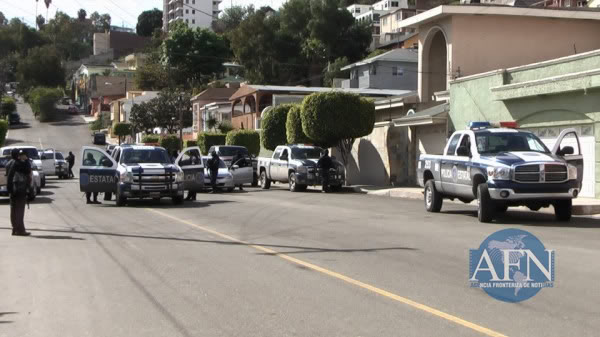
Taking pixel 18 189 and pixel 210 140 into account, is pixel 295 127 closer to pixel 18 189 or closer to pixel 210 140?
pixel 210 140

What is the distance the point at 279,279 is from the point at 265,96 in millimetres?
51934

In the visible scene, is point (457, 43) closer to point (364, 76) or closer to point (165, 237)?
point (165, 237)

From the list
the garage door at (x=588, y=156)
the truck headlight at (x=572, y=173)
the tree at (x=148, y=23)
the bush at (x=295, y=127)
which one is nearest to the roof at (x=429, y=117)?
the bush at (x=295, y=127)

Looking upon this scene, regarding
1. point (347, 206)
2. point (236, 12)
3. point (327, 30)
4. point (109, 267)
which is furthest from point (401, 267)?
point (236, 12)

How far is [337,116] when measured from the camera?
113 feet

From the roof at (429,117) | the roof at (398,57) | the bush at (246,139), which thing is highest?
the roof at (398,57)

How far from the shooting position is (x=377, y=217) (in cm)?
1905

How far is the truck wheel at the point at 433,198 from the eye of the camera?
20078 mm

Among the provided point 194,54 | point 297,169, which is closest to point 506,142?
point 297,169

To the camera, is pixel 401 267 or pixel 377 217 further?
pixel 377 217

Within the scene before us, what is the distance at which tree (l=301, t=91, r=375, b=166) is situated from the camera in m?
34.5

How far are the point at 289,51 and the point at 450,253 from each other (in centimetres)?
7924

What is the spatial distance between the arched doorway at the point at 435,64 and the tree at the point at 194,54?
73.2 meters

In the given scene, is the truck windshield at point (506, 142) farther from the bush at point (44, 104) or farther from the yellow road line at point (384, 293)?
the bush at point (44, 104)
